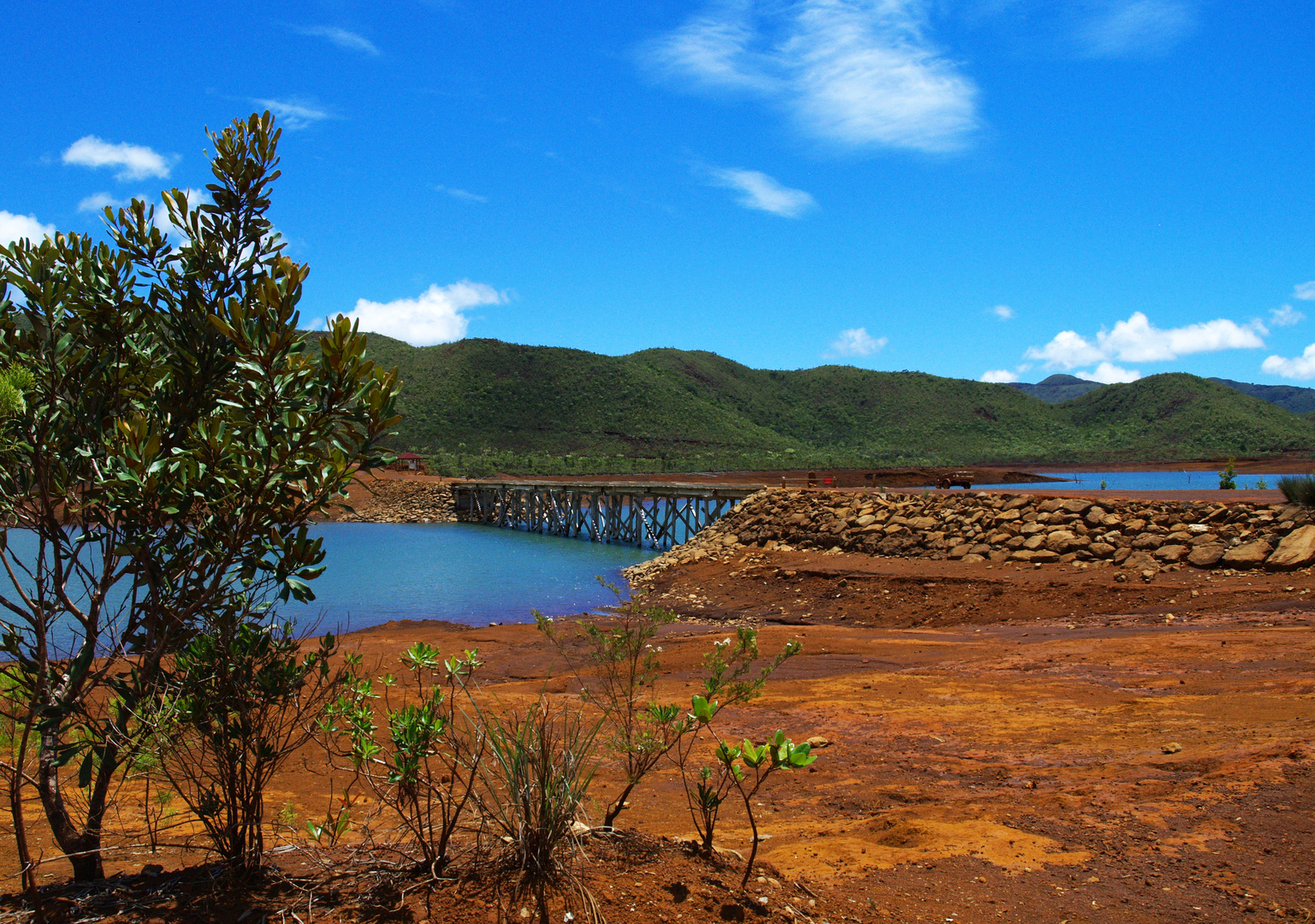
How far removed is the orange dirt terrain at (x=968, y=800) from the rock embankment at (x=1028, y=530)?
204cm

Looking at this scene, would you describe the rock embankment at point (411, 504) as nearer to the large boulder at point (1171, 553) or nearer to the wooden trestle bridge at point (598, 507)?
the wooden trestle bridge at point (598, 507)

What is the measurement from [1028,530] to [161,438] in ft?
55.3

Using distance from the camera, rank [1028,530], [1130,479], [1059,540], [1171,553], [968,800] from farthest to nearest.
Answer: [1130,479]
[1028,530]
[1059,540]
[1171,553]
[968,800]

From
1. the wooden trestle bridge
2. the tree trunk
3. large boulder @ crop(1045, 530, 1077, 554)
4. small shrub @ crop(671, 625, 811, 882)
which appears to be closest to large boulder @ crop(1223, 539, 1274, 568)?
large boulder @ crop(1045, 530, 1077, 554)

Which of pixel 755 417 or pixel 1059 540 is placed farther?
pixel 755 417

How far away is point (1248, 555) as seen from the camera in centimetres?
1377

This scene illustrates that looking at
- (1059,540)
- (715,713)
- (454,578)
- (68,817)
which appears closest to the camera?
(68,817)

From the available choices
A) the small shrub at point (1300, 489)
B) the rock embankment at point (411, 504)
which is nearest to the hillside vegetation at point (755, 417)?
the rock embankment at point (411, 504)

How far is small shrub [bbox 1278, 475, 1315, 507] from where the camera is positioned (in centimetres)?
1515

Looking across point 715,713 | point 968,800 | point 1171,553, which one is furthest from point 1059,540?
point 715,713

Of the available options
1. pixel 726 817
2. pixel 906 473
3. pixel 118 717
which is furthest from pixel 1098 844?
pixel 906 473

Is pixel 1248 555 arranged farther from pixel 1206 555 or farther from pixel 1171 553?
pixel 1171 553

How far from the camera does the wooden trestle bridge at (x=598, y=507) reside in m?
31.3

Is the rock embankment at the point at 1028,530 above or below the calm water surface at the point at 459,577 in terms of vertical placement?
above
